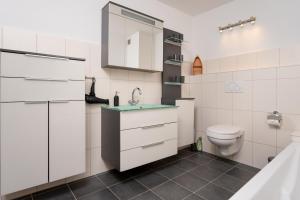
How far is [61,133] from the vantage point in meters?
1.45

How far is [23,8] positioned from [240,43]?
2.58 metres

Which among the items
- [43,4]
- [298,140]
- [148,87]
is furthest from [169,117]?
[43,4]

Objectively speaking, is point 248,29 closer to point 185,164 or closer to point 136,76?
point 136,76

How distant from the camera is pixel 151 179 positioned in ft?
5.86

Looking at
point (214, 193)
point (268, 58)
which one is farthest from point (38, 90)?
point (268, 58)

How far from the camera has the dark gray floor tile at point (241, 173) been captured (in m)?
1.83

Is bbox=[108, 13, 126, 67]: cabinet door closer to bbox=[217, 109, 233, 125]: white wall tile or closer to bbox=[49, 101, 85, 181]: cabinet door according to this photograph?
bbox=[49, 101, 85, 181]: cabinet door

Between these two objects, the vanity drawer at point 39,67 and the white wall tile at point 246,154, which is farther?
the white wall tile at point 246,154

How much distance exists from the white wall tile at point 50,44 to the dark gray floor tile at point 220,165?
216 centimetres

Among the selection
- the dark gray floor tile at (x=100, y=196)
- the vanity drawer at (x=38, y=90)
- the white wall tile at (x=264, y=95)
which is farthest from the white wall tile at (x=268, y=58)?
the dark gray floor tile at (x=100, y=196)

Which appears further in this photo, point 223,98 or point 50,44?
point 223,98

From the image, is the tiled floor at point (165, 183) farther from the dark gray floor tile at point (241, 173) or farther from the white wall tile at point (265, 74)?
the white wall tile at point (265, 74)

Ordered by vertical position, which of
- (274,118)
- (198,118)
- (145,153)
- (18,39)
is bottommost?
(145,153)

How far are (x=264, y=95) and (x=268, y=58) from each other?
0.48 meters
